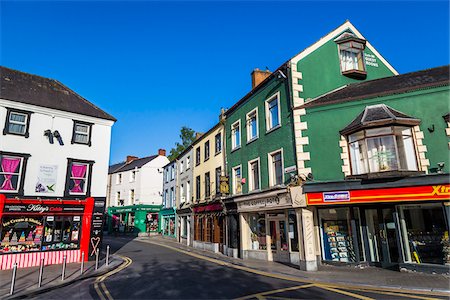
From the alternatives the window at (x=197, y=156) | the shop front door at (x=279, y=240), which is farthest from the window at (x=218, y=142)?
the shop front door at (x=279, y=240)

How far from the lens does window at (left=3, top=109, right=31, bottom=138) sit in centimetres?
1482

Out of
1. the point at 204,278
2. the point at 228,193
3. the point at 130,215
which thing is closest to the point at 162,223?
the point at 130,215

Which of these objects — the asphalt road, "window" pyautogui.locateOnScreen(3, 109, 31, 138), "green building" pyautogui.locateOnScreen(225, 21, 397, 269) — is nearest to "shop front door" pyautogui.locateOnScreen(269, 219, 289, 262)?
"green building" pyautogui.locateOnScreen(225, 21, 397, 269)

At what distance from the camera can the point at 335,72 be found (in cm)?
1542

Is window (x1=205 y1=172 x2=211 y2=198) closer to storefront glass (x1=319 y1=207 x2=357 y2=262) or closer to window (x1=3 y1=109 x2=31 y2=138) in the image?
storefront glass (x1=319 y1=207 x2=357 y2=262)

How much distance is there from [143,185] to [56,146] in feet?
76.1

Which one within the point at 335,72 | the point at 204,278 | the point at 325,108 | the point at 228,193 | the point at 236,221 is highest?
the point at 335,72

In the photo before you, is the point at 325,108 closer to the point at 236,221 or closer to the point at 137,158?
the point at 236,221

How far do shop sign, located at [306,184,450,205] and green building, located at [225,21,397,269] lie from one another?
0.93 meters

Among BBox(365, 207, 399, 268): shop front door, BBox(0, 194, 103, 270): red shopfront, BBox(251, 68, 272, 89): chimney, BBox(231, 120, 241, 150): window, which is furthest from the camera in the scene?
BBox(251, 68, 272, 89): chimney

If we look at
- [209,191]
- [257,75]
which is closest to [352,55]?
[257,75]

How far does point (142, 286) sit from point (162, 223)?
27105mm

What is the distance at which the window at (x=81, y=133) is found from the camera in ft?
55.2

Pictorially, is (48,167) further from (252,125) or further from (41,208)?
(252,125)
